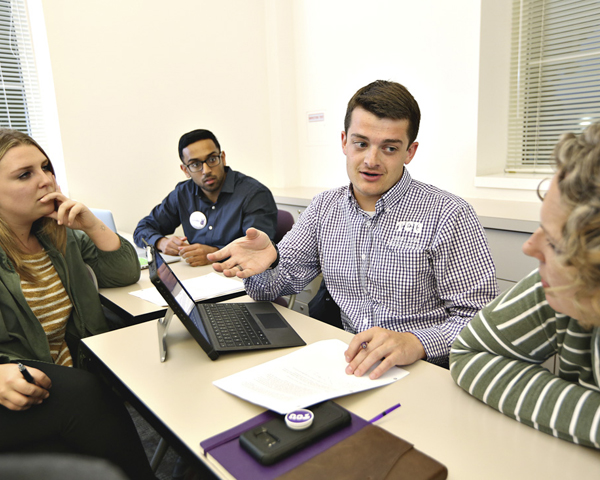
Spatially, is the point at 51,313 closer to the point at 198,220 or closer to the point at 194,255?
the point at 194,255

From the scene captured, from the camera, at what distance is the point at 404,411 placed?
93 centimetres

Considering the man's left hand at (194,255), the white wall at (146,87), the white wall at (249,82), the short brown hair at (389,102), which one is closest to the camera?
the short brown hair at (389,102)

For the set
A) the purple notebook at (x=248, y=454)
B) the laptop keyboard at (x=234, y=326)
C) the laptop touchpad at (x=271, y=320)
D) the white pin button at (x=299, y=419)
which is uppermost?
the white pin button at (x=299, y=419)

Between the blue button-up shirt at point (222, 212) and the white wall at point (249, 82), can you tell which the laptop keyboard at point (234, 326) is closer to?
the blue button-up shirt at point (222, 212)

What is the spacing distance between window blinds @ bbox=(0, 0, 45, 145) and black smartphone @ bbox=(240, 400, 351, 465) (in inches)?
129

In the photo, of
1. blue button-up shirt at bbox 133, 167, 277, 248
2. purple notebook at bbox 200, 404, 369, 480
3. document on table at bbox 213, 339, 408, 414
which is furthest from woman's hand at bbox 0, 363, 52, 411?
blue button-up shirt at bbox 133, 167, 277, 248

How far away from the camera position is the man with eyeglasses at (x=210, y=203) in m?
2.62

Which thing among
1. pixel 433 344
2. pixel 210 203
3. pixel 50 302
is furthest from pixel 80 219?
pixel 433 344

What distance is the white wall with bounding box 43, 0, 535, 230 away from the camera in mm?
3082

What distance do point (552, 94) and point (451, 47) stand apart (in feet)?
2.33

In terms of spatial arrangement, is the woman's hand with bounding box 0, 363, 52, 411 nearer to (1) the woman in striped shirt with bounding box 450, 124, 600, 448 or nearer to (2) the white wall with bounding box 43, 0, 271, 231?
(1) the woman in striped shirt with bounding box 450, 124, 600, 448

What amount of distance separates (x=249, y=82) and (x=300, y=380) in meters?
3.53

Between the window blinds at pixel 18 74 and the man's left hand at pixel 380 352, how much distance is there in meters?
3.17

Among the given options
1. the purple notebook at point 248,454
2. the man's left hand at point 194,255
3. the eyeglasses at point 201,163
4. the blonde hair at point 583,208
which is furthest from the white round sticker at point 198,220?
the blonde hair at point 583,208
